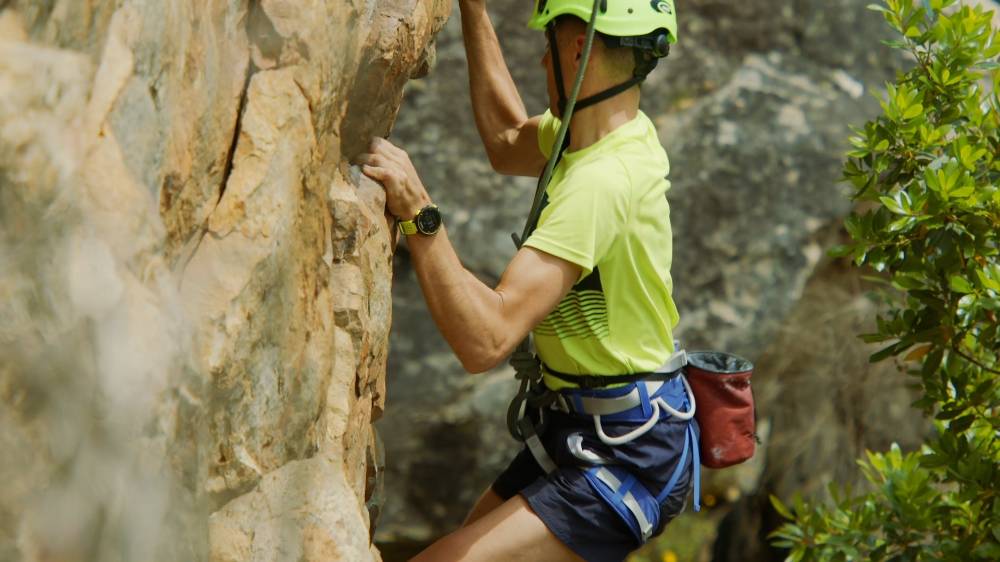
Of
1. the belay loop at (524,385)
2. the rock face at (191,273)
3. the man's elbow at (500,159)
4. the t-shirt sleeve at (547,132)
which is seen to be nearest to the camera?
the rock face at (191,273)

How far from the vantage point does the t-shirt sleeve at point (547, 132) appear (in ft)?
11.5

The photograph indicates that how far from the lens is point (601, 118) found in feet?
10.0

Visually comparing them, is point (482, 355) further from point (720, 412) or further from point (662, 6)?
point (662, 6)

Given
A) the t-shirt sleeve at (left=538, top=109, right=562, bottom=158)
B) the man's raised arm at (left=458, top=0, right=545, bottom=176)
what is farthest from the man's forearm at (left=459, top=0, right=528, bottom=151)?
the t-shirt sleeve at (left=538, top=109, right=562, bottom=158)

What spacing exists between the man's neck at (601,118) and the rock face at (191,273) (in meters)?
0.49

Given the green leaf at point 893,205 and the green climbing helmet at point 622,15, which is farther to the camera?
the green leaf at point 893,205

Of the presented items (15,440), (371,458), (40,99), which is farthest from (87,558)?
(371,458)

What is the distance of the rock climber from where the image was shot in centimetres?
290

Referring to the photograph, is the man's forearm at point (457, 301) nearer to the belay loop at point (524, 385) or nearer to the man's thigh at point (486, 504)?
the belay loop at point (524, 385)

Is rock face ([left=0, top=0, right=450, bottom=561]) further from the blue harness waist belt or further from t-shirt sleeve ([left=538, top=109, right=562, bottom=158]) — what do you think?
t-shirt sleeve ([left=538, top=109, right=562, bottom=158])

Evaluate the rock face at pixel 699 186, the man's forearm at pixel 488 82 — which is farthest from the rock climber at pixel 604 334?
the rock face at pixel 699 186

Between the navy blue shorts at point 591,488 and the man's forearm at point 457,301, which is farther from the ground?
the man's forearm at point 457,301

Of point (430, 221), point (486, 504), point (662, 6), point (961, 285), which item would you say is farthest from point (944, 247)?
point (430, 221)

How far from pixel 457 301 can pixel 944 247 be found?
1.61m
